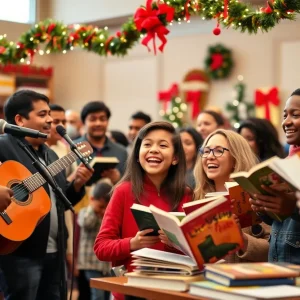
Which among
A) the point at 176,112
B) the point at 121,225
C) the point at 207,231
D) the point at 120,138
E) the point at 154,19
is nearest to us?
the point at 207,231

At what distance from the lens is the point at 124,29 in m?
4.78

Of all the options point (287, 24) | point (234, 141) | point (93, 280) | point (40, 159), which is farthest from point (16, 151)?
point (287, 24)

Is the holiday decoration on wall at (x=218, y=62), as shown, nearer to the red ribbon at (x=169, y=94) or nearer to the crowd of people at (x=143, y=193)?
the red ribbon at (x=169, y=94)

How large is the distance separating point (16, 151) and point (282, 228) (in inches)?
64.3

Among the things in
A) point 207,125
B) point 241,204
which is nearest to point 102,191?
point 207,125

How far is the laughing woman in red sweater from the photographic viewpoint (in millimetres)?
3043

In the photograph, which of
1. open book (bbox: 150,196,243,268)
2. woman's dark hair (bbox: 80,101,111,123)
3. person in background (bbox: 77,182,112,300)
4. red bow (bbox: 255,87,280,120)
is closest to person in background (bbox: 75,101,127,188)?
woman's dark hair (bbox: 80,101,111,123)

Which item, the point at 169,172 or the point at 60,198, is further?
the point at 60,198

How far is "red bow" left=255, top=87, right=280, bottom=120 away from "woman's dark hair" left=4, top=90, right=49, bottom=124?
5558 mm

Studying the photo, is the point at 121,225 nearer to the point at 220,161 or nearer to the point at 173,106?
the point at 220,161

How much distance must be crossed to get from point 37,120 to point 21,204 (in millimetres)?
593

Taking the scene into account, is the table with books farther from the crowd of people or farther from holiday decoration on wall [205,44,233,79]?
holiday decoration on wall [205,44,233,79]

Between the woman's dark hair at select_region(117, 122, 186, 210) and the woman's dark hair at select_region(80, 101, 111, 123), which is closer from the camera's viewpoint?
the woman's dark hair at select_region(117, 122, 186, 210)

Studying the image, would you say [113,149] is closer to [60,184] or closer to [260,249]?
[60,184]
